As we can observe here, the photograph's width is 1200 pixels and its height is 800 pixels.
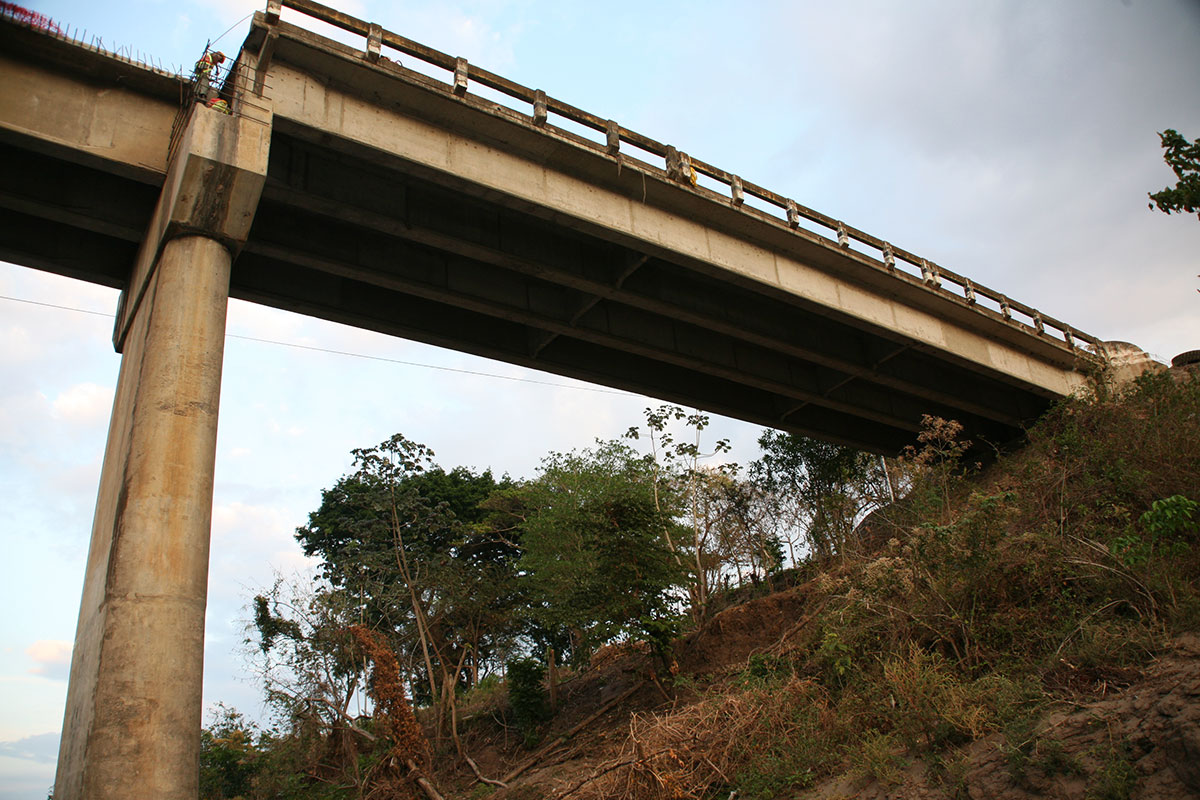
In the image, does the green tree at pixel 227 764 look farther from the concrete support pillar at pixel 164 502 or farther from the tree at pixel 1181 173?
the tree at pixel 1181 173

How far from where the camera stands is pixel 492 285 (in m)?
15.1

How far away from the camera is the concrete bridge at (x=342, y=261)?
9062 millimetres

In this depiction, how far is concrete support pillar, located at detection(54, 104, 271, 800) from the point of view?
27.1 feet

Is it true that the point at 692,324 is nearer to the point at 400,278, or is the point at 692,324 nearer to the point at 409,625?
the point at 400,278

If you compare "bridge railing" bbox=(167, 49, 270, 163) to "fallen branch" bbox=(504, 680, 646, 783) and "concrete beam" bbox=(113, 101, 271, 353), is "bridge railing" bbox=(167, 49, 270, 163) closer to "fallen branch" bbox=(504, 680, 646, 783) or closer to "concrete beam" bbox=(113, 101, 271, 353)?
"concrete beam" bbox=(113, 101, 271, 353)

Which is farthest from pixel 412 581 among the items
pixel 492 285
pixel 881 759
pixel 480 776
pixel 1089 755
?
pixel 1089 755

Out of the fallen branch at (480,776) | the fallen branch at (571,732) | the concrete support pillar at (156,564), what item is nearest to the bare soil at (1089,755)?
the fallen branch at (480,776)

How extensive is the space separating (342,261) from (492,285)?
2.74 m

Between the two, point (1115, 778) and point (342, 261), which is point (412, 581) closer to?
point (342, 261)

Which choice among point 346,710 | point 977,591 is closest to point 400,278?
point 346,710

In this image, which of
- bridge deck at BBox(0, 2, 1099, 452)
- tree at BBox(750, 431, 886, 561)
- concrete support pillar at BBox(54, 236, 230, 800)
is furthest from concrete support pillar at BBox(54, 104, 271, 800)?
tree at BBox(750, 431, 886, 561)

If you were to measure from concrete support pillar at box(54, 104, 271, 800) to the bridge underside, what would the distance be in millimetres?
1430

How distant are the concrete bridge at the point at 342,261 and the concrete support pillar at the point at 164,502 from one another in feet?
0.09

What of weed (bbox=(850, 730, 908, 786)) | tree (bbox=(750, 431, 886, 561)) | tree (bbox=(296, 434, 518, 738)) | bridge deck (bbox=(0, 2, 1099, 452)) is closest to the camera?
weed (bbox=(850, 730, 908, 786))
